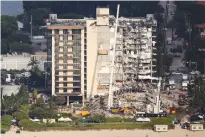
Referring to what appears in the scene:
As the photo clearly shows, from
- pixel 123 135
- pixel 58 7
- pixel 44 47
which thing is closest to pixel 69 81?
pixel 123 135

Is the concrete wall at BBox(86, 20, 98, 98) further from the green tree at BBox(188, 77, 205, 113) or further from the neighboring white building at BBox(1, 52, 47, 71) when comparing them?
the neighboring white building at BBox(1, 52, 47, 71)

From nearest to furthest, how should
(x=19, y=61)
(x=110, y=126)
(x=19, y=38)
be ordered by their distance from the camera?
(x=110, y=126) → (x=19, y=61) → (x=19, y=38)

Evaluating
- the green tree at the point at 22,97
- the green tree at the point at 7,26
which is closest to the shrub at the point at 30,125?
the green tree at the point at 22,97

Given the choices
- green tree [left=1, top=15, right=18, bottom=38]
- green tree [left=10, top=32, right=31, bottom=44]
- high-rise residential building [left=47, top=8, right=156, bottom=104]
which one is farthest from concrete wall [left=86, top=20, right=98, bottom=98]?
green tree [left=1, top=15, right=18, bottom=38]

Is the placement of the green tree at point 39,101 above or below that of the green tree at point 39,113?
above

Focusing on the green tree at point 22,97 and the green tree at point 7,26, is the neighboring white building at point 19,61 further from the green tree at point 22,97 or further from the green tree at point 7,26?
the green tree at point 22,97

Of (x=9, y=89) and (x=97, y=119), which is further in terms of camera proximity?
(x=9, y=89)

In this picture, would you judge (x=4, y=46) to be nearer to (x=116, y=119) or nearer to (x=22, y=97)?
(x=22, y=97)

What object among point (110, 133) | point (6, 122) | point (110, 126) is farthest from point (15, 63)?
point (110, 133)

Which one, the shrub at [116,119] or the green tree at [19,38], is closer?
the shrub at [116,119]

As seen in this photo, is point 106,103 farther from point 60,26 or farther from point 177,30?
point 177,30
